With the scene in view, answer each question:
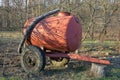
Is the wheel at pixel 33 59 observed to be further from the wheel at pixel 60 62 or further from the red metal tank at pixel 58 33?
the wheel at pixel 60 62

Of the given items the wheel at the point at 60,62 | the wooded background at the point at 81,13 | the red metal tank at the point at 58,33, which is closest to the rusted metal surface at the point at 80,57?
the red metal tank at the point at 58,33

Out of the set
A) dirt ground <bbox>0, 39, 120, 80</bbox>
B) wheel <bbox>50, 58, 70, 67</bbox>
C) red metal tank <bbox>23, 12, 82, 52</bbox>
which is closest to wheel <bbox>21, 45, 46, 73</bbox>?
dirt ground <bbox>0, 39, 120, 80</bbox>

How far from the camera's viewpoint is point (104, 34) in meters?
18.8

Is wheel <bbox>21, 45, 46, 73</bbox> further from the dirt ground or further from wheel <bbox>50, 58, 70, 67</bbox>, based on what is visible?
wheel <bbox>50, 58, 70, 67</bbox>

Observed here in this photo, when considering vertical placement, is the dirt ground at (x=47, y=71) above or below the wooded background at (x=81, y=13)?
below

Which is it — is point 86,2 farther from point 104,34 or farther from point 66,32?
point 66,32

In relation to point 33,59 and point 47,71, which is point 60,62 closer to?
point 47,71

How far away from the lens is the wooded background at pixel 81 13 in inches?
458

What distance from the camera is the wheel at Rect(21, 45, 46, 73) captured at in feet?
27.7

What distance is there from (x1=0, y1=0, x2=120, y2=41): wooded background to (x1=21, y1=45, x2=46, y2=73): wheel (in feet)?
9.65

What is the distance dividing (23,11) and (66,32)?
3.56 m

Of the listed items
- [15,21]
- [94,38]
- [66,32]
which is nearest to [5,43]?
[15,21]

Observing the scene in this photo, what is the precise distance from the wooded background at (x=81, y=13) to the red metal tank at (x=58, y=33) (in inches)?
106

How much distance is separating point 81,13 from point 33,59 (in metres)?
7.39
